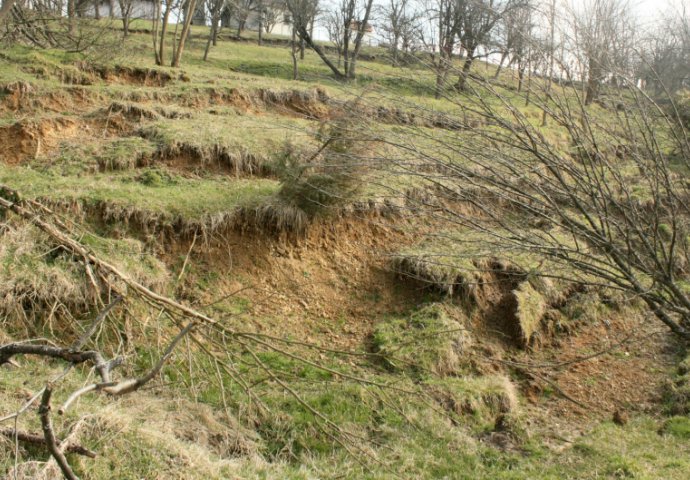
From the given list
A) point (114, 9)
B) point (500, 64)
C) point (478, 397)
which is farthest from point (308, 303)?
point (114, 9)

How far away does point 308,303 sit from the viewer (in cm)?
792

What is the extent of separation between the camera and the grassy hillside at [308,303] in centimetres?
458

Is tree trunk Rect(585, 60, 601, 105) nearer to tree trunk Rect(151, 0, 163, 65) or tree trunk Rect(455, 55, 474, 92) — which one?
tree trunk Rect(455, 55, 474, 92)

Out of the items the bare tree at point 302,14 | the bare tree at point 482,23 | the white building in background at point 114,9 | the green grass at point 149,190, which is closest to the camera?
the bare tree at point 482,23

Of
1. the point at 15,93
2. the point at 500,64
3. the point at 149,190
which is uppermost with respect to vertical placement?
the point at 500,64

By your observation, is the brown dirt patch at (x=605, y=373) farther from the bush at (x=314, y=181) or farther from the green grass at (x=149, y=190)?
the green grass at (x=149, y=190)

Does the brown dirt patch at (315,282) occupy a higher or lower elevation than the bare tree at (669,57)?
lower

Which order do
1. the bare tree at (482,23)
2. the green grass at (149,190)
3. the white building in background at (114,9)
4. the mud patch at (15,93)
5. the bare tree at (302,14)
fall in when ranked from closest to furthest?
1. the bare tree at (482,23)
2. the green grass at (149,190)
3. the mud patch at (15,93)
4. the white building in background at (114,9)
5. the bare tree at (302,14)

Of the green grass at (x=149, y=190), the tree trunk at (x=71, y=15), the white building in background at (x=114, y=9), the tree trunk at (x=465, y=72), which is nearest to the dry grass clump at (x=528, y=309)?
the green grass at (x=149, y=190)

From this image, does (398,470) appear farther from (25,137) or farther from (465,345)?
(25,137)

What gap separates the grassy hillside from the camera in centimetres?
458

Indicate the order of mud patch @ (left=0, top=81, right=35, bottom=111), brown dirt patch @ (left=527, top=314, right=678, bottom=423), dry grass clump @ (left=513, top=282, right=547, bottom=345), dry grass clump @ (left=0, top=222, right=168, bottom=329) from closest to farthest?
dry grass clump @ (left=0, top=222, right=168, bottom=329)
brown dirt patch @ (left=527, top=314, right=678, bottom=423)
dry grass clump @ (left=513, top=282, right=547, bottom=345)
mud patch @ (left=0, top=81, right=35, bottom=111)

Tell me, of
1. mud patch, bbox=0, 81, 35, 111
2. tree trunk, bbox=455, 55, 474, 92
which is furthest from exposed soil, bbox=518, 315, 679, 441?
mud patch, bbox=0, 81, 35, 111

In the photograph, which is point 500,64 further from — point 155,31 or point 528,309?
point 155,31
